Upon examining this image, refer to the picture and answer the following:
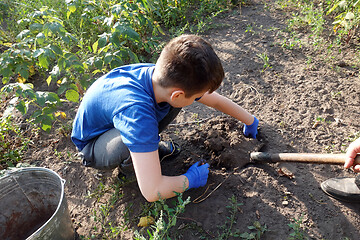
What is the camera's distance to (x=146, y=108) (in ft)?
5.07

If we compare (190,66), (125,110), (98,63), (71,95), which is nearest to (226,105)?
(190,66)

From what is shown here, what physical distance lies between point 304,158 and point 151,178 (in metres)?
0.95

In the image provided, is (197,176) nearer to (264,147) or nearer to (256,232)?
(256,232)

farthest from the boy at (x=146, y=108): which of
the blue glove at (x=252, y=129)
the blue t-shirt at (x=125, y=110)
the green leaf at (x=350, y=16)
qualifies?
the green leaf at (x=350, y=16)

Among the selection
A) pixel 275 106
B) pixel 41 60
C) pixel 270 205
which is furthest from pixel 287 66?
pixel 41 60

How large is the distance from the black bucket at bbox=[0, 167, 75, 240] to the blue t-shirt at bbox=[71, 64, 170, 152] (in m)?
0.33

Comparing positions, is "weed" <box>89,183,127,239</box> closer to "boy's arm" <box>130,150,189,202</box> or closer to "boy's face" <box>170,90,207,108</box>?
"boy's arm" <box>130,150,189,202</box>

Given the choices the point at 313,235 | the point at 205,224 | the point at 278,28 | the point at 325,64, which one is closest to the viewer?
the point at 313,235

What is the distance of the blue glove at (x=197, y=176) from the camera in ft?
6.05

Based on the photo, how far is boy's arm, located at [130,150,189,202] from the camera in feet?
4.91

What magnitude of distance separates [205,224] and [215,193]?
237 mm

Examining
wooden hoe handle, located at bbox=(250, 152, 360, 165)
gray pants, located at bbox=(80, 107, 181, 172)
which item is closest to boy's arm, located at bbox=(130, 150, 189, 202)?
gray pants, located at bbox=(80, 107, 181, 172)

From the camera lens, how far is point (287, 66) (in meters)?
2.88

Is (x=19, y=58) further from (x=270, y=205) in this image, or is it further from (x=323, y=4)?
(x=323, y=4)
